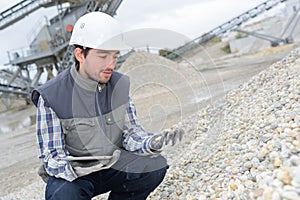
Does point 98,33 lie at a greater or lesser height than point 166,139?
greater

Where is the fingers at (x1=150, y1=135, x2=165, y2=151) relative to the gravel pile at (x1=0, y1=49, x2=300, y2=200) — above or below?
above

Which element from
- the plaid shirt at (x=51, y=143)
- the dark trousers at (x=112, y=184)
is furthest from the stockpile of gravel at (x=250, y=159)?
the plaid shirt at (x=51, y=143)

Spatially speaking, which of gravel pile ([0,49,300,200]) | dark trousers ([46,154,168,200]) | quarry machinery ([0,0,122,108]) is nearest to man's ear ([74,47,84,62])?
dark trousers ([46,154,168,200])

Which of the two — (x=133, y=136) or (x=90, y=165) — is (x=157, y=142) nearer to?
(x=133, y=136)

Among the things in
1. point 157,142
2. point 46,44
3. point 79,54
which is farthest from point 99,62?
point 46,44

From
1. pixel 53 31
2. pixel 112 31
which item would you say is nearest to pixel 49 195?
pixel 112 31

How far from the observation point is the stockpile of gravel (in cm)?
178

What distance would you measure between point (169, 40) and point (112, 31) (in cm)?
41

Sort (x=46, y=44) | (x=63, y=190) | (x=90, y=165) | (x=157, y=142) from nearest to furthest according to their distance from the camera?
(x=63, y=190) → (x=90, y=165) → (x=157, y=142) → (x=46, y=44)

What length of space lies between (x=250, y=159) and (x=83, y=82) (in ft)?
4.15

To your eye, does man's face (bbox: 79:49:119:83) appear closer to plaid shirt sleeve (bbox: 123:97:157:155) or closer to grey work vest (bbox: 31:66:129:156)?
grey work vest (bbox: 31:66:129:156)

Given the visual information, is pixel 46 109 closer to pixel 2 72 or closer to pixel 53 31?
pixel 53 31

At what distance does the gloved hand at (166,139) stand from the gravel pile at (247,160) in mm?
431

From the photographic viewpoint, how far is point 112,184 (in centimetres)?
259
